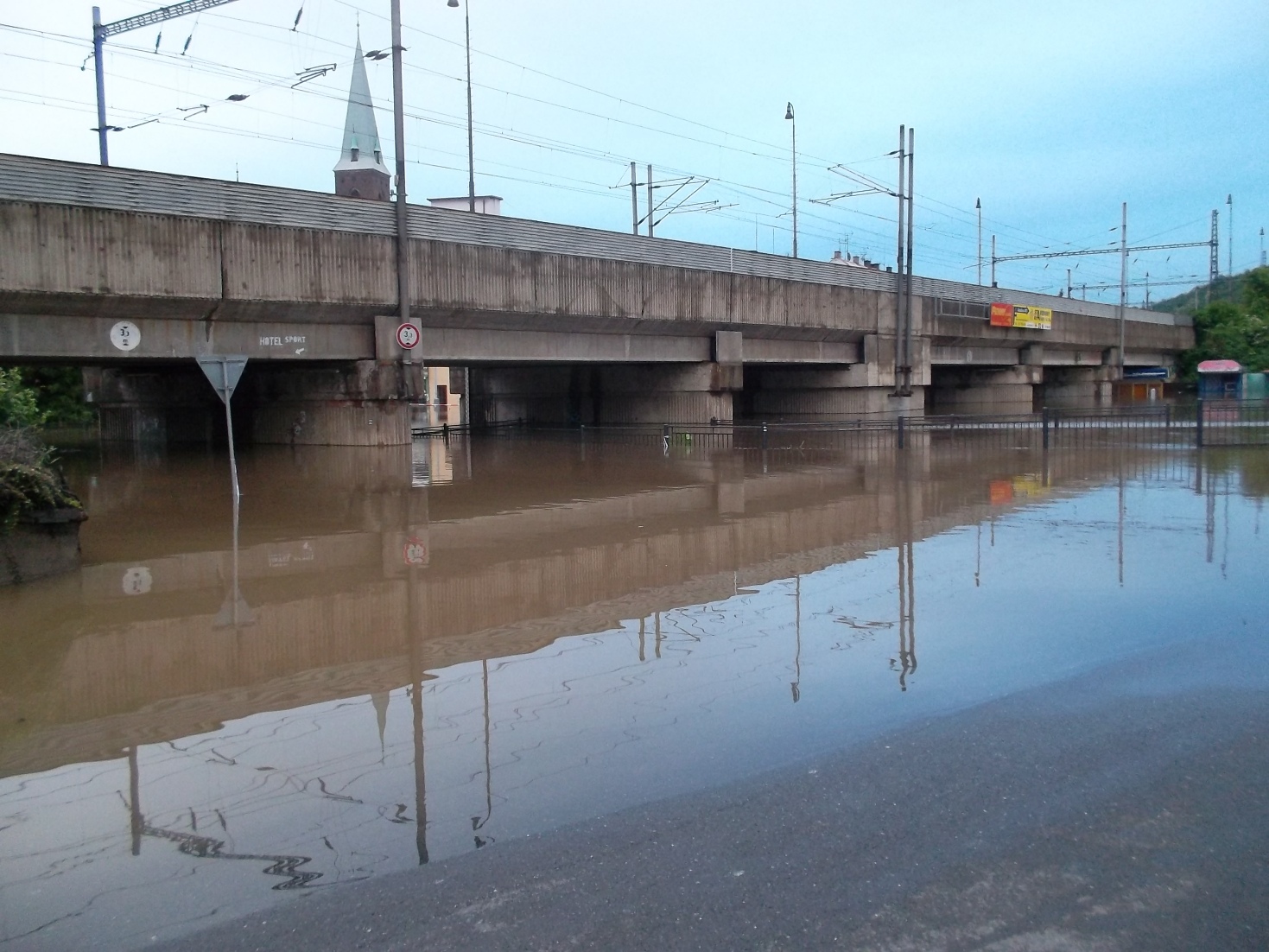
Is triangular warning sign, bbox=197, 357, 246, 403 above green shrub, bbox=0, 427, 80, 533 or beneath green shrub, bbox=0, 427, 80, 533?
above

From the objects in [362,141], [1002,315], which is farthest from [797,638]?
[362,141]

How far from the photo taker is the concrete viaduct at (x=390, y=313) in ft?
72.9

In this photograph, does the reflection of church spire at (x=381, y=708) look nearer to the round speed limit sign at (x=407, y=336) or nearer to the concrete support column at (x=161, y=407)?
the round speed limit sign at (x=407, y=336)

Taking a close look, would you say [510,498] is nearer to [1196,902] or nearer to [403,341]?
[403,341]

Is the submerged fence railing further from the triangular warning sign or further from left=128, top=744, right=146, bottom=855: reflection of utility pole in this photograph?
left=128, top=744, right=146, bottom=855: reflection of utility pole

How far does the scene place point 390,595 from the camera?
10.7 metres

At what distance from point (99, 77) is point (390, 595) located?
26.0 meters

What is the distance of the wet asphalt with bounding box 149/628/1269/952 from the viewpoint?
407 centimetres

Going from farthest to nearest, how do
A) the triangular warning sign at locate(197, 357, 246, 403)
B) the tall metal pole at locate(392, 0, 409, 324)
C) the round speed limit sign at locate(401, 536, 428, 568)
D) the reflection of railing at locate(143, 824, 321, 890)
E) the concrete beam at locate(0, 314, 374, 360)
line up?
the tall metal pole at locate(392, 0, 409, 324)
the concrete beam at locate(0, 314, 374, 360)
the triangular warning sign at locate(197, 357, 246, 403)
the round speed limit sign at locate(401, 536, 428, 568)
the reflection of railing at locate(143, 824, 321, 890)

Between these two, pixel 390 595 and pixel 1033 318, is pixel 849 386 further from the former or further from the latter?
pixel 390 595

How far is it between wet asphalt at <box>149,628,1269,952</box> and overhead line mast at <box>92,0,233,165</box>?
26426 mm

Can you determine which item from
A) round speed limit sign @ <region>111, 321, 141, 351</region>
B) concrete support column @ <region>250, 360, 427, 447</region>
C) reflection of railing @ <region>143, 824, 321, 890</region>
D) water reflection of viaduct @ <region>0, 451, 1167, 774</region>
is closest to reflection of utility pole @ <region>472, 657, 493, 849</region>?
reflection of railing @ <region>143, 824, 321, 890</region>

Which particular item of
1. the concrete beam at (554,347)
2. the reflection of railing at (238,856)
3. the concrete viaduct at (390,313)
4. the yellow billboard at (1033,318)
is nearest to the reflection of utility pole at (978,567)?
the reflection of railing at (238,856)

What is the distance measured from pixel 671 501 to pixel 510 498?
10.1 feet
